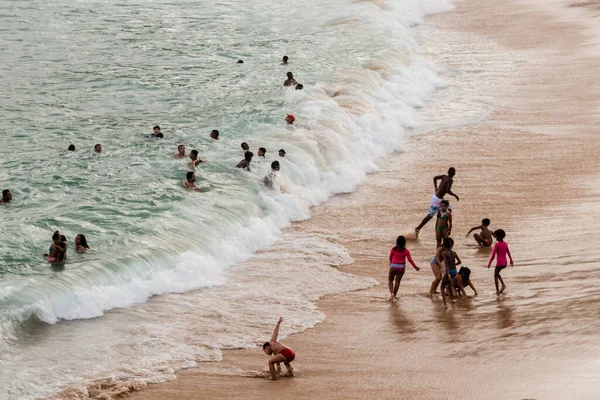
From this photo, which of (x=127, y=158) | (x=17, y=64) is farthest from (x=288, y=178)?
(x=17, y=64)

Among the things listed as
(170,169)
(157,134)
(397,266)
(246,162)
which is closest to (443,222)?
(397,266)

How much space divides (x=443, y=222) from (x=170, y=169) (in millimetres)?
7269

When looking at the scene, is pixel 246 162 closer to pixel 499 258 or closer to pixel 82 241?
pixel 82 241

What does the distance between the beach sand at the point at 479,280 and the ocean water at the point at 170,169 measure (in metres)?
0.69

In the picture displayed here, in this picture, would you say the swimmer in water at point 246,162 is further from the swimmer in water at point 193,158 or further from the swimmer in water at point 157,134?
the swimmer in water at point 157,134

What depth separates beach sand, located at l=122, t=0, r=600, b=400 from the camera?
42.5 ft

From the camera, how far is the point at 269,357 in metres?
14.1

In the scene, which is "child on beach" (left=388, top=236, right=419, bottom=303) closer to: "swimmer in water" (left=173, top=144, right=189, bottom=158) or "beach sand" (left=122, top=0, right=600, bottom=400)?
"beach sand" (left=122, top=0, right=600, bottom=400)

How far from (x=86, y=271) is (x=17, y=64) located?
64.6 feet

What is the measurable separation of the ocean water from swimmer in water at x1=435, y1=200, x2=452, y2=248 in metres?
2.04

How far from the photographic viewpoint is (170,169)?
23.2 metres

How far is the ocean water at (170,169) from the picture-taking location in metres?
15.0

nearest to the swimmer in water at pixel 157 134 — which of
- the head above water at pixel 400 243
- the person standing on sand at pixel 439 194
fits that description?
the person standing on sand at pixel 439 194

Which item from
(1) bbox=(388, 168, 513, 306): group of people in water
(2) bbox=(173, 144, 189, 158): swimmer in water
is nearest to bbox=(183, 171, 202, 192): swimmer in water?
(2) bbox=(173, 144, 189, 158): swimmer in water
